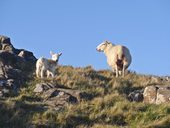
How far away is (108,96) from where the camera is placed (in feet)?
85.4

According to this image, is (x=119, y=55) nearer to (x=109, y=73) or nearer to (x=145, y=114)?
(x=109, y=73)

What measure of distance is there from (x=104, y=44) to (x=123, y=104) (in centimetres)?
1112

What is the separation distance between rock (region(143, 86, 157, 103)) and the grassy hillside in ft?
2.96

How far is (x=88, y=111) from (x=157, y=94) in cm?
372

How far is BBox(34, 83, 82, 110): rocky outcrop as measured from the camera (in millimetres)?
24675

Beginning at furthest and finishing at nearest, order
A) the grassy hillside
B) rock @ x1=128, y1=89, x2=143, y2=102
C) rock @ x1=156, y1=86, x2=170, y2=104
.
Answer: rock @ x1=128, y1=89, x2=143, y2=102 → rock @ x1=156, y1=86, x2=170, y2=104 → the grassy hillside

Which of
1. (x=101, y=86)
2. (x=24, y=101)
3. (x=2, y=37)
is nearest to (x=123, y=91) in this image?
(x=101, y=86)

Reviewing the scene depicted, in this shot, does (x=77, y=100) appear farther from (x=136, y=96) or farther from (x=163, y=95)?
(x=163, y=95)

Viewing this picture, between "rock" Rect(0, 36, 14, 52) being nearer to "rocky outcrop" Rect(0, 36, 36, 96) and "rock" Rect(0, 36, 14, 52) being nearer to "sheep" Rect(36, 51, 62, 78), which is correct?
"rocky outcrop" Rect(0, 36, 36, 96)

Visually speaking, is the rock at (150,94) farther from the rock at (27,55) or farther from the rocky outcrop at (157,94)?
the rock at (27,55)

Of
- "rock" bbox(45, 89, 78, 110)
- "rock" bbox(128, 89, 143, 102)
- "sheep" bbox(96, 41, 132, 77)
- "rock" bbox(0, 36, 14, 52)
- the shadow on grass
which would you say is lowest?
the shadow on grass

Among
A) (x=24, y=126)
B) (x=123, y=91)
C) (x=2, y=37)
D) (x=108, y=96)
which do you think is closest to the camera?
(x=24, y=126)

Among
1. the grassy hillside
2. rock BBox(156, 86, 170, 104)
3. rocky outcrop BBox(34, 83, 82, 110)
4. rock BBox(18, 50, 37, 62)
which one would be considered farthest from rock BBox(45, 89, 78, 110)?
rock BBox(18, 50, 37, 62)

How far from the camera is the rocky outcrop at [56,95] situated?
81.0 ft
